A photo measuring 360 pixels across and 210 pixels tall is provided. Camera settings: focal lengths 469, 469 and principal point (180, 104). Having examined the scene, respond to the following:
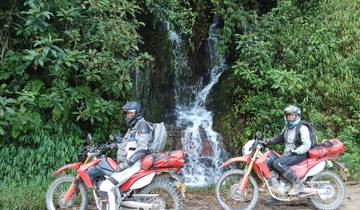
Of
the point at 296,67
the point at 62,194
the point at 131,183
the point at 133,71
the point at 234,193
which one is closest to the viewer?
the point at 131,183

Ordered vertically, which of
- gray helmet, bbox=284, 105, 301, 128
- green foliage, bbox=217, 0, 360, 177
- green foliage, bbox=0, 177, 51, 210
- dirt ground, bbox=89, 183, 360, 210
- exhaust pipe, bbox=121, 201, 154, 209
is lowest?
dirt ground, bbox=89, 183, 360, 210

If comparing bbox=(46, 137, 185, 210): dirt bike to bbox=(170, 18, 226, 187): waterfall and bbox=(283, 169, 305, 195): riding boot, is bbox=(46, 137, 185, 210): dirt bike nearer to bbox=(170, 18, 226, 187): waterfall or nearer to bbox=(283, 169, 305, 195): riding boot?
bbox=(283, 169, 305, 195): riding boot

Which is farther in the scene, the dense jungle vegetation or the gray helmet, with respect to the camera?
the dense jungle vegetation

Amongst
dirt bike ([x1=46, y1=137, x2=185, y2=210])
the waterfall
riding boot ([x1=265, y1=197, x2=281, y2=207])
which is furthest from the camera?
the waterfall

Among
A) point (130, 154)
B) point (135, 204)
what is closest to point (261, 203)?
point (135, 204)

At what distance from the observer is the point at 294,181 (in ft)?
24.2

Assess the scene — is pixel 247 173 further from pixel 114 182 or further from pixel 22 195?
pixel 22 195

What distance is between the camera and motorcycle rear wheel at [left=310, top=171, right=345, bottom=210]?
7.58 meters

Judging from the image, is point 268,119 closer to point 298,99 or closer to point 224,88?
point 298,99

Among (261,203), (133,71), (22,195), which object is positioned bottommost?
(261,203)

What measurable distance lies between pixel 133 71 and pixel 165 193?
5526mm

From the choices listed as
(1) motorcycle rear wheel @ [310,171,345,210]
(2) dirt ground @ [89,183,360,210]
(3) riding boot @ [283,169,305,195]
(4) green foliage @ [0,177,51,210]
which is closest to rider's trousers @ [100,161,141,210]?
(2) dirt ground @ [89,183,360,210]

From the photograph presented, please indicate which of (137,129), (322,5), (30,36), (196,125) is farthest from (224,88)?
(137,129)

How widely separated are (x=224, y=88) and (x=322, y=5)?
12.9 feet
